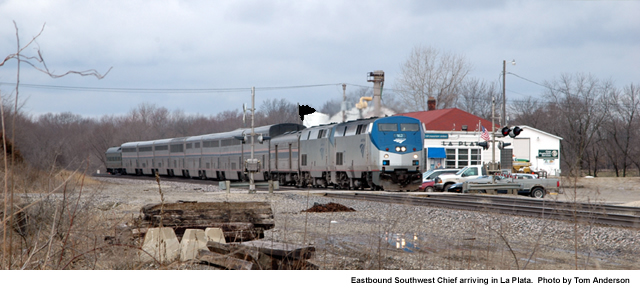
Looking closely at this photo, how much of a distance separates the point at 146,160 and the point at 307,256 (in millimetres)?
54719

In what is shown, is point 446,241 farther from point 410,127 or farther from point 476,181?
point 476,181

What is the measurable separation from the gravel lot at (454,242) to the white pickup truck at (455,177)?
15.7 meters

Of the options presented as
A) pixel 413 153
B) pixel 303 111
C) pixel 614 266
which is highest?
pixel 303 111

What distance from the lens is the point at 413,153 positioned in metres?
27.7

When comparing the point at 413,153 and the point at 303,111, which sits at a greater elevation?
the point at 303,111

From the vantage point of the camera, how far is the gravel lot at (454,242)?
796 cm

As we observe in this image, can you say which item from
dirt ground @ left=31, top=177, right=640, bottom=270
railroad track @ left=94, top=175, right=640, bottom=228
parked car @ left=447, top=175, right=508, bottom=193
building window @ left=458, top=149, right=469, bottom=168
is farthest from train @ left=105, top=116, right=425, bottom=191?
building window @ left=458, top=149, right=469, bottom=168

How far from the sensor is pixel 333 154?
97.5 feet

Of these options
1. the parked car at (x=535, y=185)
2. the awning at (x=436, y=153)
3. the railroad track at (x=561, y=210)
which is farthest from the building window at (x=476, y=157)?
the railroad track at (x=561, y=210)

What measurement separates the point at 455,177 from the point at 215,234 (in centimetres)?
2567

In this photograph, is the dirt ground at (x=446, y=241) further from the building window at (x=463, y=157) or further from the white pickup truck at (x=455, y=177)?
the building window at (x=463, y=157)

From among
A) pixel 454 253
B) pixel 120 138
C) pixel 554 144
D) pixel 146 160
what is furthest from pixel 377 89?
pixel 454 253

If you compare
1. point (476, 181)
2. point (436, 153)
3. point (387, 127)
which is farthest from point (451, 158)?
point (387, 127)
